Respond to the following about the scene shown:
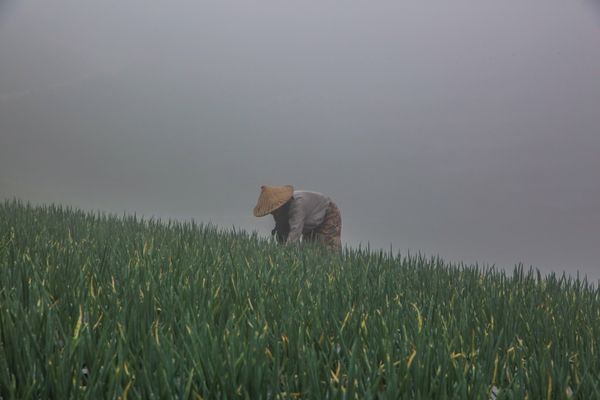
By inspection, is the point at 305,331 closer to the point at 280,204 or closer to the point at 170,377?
the point at 170,377

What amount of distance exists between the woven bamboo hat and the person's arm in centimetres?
13

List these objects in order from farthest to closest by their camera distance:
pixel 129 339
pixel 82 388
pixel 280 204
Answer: pixel 280 204 < pixel 129 339 < pixel 82 388

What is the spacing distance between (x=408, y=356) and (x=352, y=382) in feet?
1.11

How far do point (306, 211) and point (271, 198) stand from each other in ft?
1.70

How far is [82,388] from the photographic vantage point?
1262 mm

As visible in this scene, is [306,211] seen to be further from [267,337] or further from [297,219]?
[267,337]

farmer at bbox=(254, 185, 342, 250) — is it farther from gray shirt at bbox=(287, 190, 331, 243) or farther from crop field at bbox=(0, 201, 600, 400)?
crop field at bbox=(0, 201, 600, 400)

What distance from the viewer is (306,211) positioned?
20.9 ft

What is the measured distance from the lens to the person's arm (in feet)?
19.2

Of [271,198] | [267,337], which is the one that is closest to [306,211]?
[271,198]

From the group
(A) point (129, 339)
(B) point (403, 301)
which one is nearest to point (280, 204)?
(B) point (403, 301)

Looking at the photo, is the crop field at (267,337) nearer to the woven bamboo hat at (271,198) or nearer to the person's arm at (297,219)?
the person's arm at (297,219)

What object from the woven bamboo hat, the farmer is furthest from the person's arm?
the woven bamboo hat

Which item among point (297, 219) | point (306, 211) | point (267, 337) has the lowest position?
point (267, 337)
